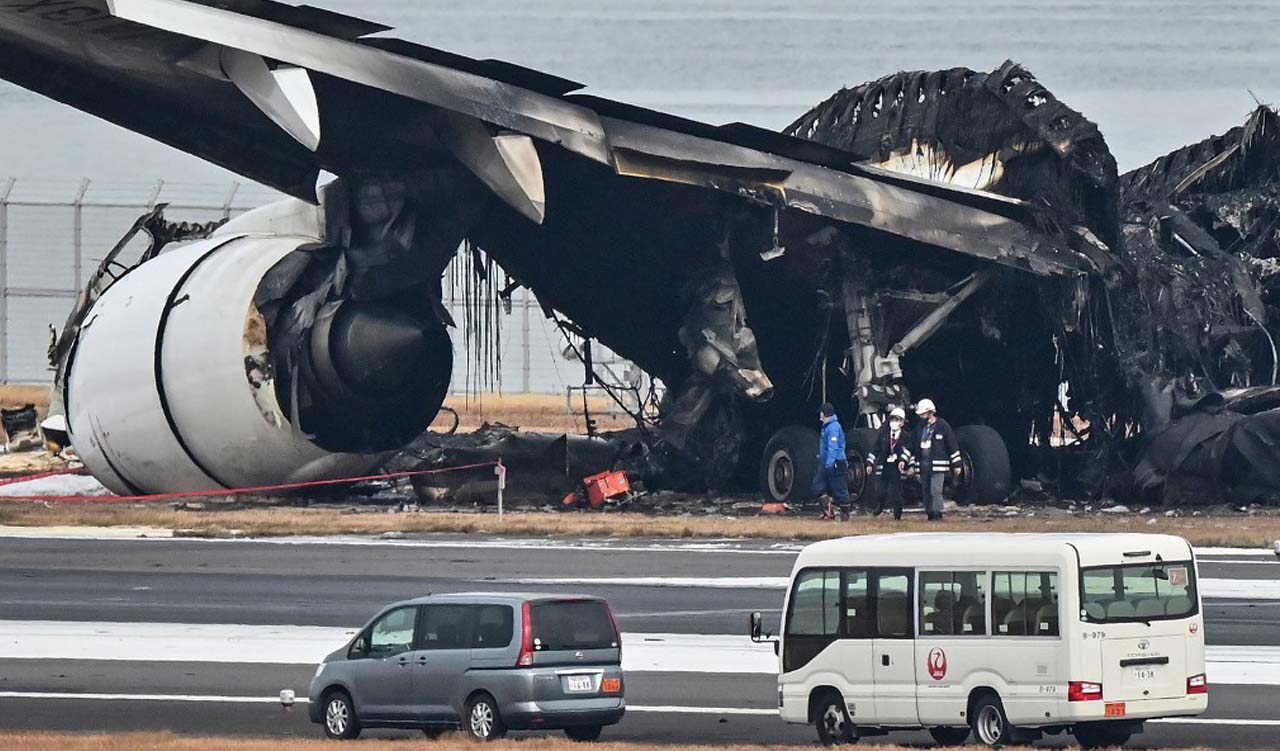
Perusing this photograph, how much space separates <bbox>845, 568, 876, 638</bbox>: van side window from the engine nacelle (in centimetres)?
1975

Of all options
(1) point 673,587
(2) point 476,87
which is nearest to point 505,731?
(1) point 673,587

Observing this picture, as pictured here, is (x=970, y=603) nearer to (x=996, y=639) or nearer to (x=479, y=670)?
(x=996, y=639)

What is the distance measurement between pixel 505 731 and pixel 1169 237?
30357 millimetres

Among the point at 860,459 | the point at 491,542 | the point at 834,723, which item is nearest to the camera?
the point at 834,723

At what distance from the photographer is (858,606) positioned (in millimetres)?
16969

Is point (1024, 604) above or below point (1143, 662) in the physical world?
above

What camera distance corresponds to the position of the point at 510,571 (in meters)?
28.9

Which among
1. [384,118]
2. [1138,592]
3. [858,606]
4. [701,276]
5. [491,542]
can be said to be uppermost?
[384,118]

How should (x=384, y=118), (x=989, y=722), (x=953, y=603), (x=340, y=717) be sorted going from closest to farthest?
(x=989, y=722) → (x=953, y=603) → (x=340, y=717) → (x=384, y=118)

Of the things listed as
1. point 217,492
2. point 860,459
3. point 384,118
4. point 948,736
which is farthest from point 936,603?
point 217,492

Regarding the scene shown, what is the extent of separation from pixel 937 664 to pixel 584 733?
304 cm

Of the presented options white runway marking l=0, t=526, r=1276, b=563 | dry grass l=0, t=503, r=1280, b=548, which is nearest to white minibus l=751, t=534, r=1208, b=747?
white runway marking l=0, t=526, r=1276, b=563

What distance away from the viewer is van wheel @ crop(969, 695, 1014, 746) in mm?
15773

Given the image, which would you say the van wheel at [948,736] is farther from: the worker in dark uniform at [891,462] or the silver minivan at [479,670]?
the worker in dark uniform at [891,462]
